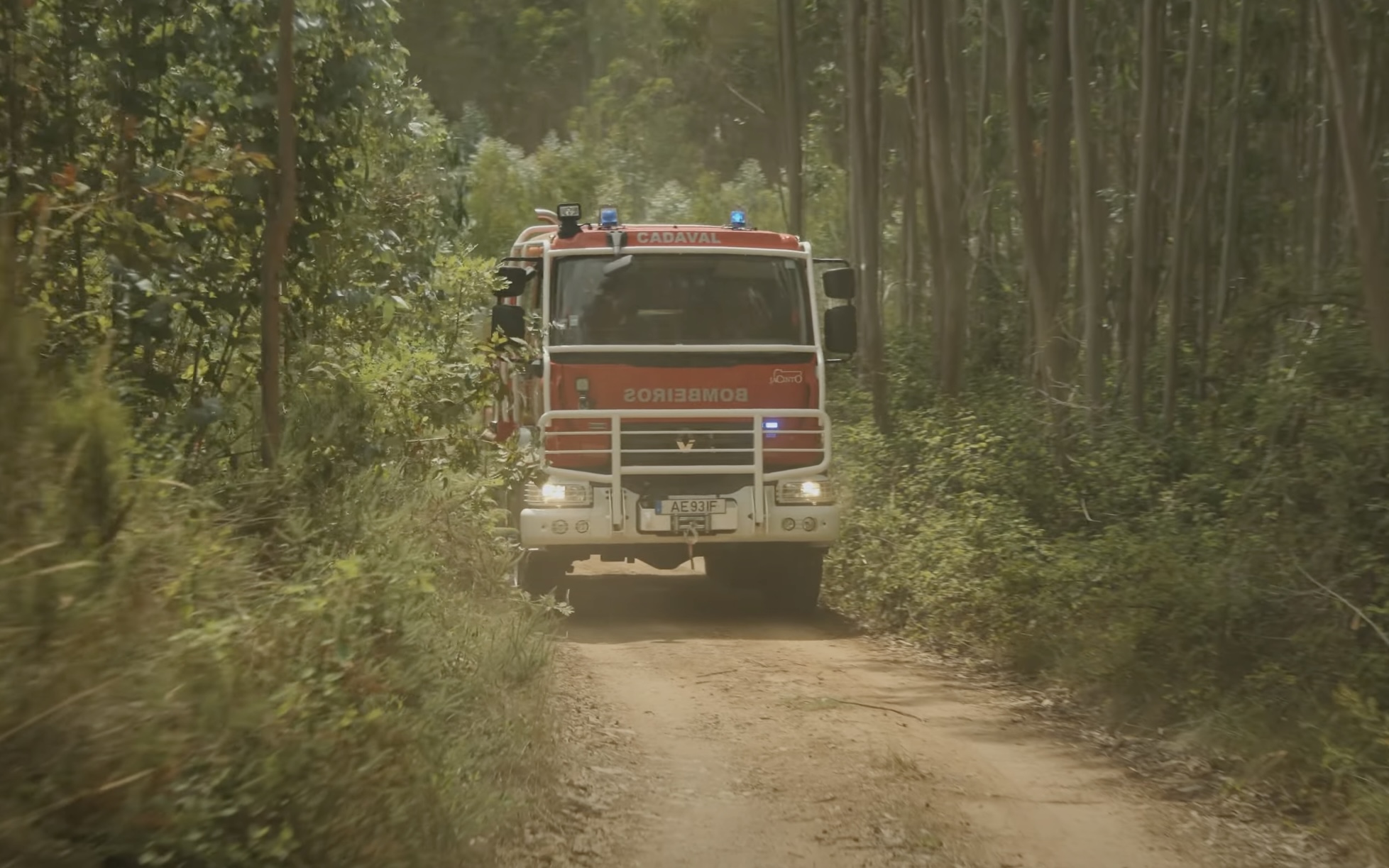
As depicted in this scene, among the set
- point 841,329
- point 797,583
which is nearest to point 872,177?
point 841,329

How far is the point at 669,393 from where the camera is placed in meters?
12.0

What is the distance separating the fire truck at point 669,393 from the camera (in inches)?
465

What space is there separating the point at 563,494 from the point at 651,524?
64cm

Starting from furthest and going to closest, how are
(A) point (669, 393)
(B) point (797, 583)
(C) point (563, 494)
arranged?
1. (B) point (797, 583)
2. (A) point (669, 393)
3. (C) point (563, 494)

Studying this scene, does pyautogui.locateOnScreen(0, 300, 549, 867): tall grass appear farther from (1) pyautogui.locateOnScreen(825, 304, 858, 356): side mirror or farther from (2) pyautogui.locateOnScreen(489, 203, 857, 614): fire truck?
(1) pyautogui.locateOnScreen(825, 304, 858, 356): side mirror

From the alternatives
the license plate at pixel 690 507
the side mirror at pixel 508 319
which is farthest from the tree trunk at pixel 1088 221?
the side mirror at pixel 508 319

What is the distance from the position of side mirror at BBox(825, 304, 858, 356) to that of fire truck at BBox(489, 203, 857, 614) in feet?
0.04

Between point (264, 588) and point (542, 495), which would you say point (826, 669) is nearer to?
point (542, 495)

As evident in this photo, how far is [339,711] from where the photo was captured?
5148mm

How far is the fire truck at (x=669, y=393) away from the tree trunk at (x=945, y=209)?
170 inches

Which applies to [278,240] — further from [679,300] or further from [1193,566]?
[1193,566]

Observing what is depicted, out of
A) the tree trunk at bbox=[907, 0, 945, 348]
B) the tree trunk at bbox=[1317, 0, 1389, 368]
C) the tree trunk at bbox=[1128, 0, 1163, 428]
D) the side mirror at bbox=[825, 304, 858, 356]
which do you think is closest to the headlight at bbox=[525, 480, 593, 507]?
the side mirror at bbox=[825, 304, 858, 356]

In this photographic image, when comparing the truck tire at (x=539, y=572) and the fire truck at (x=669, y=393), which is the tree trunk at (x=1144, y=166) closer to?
the fire truck at (x=669, y=393)

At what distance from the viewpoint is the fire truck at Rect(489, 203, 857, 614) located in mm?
11820
